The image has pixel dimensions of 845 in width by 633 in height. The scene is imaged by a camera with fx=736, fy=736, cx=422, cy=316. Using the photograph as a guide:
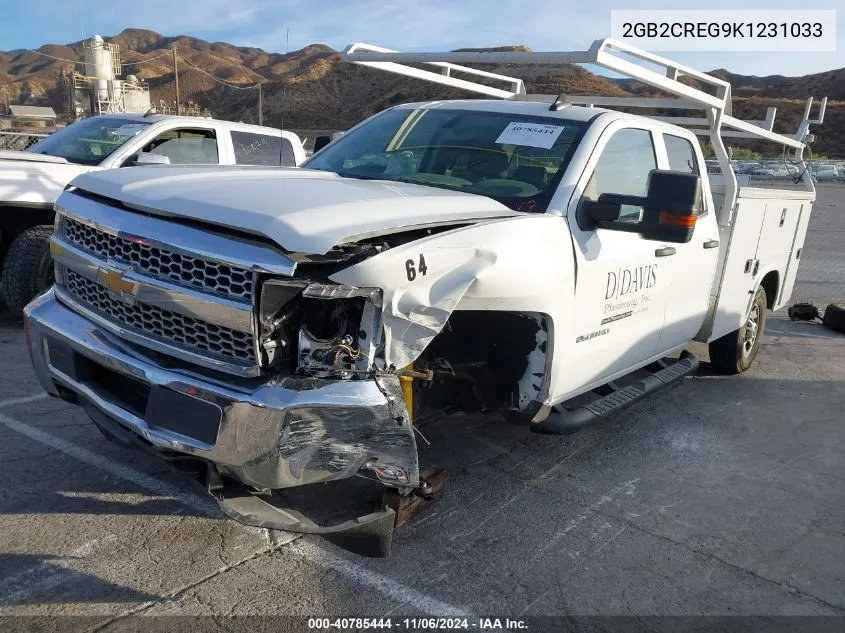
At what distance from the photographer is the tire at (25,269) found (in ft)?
20.9

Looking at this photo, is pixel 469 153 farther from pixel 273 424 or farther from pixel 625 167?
pixel 273 424

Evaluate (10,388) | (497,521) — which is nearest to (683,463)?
(497,521)

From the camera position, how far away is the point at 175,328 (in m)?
2.77

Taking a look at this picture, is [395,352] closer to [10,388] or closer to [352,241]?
[352,241]

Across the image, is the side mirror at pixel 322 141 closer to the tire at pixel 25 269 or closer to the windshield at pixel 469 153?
the windshield at pixel 469 153

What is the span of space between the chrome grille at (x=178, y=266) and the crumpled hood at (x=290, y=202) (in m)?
0.15

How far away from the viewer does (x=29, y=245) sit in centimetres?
641

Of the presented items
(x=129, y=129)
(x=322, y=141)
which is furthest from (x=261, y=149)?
(x=322, y=141)

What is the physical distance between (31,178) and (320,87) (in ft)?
287

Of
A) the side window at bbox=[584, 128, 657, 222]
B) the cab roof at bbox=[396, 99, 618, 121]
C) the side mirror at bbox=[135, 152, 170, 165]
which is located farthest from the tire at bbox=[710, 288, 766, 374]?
the side mirror at bbox=[135, 152, 170, 165]

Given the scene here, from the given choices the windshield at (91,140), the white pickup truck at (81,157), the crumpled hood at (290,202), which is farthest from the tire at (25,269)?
the crumpled hood at (290,202)

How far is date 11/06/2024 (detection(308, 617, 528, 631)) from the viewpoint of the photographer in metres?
2.71

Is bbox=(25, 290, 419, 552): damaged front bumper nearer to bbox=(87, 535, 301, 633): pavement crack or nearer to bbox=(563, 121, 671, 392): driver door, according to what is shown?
bbox=(87, 535, 301, 633): pavement crack

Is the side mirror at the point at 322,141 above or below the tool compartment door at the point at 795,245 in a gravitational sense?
above
